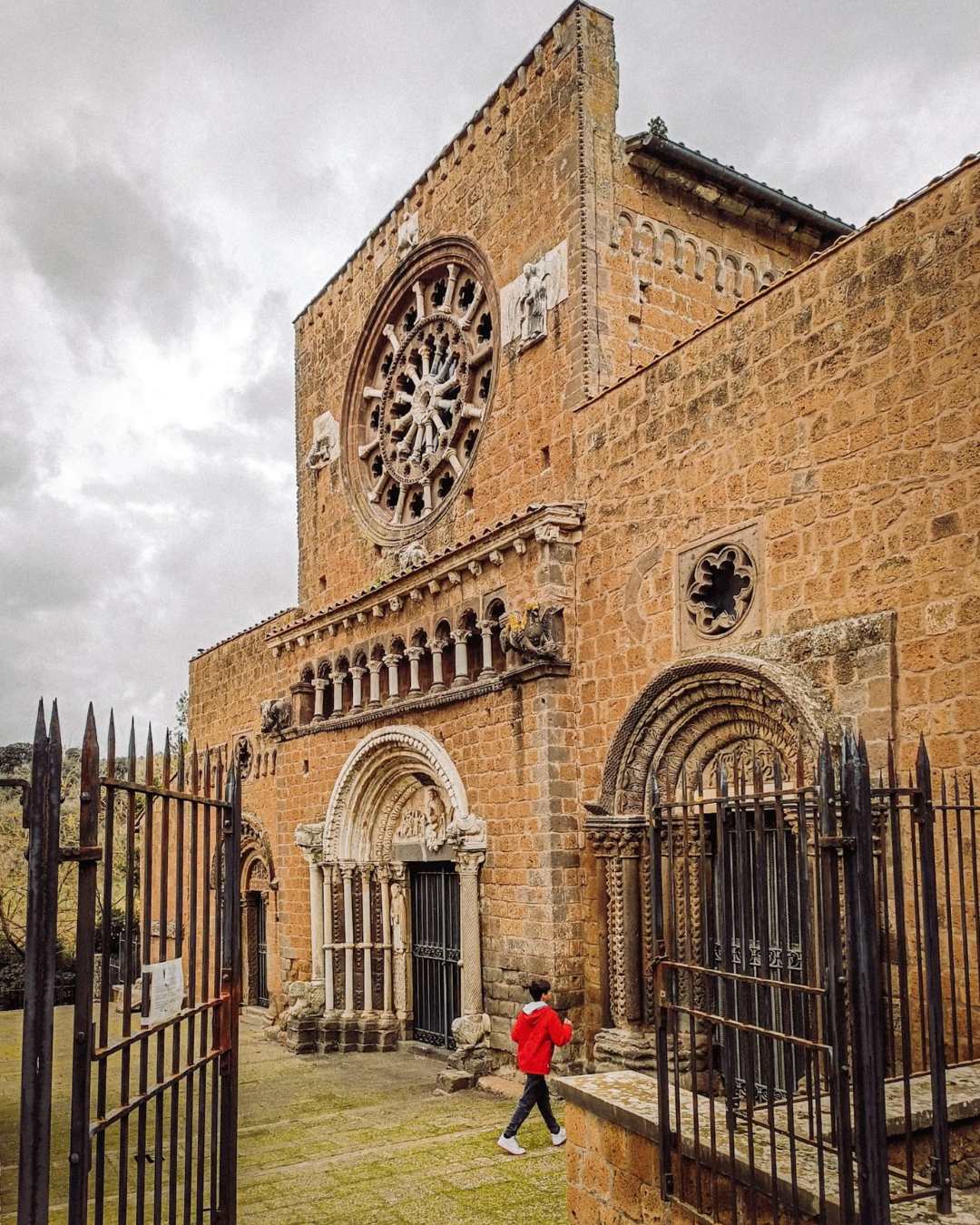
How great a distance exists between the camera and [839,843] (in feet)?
12.8

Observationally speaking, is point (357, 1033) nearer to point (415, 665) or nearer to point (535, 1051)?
point (415, 665)

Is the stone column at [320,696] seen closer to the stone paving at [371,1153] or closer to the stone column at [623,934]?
the stone paving at [371,1153]

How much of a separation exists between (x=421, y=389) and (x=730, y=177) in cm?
455

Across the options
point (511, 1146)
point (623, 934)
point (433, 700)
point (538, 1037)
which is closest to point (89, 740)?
A: point (538, 1037)

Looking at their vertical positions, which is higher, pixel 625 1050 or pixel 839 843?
pixel 839 843

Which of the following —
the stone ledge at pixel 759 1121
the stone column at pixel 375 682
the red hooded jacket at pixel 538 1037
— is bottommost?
the red hooded jacket at pixel 538 1037

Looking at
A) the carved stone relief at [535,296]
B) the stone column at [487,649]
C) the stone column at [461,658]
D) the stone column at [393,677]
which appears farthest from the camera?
the stone column at [393,677]

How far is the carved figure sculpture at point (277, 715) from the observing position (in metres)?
15.4

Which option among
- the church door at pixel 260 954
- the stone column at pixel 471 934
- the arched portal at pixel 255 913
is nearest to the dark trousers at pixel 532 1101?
the stone column at pixel 471 934

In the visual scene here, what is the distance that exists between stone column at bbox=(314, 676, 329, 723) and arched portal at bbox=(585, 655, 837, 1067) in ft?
18.6

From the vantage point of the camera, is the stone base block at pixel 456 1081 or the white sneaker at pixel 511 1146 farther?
the stone base block at pixel 456 1081

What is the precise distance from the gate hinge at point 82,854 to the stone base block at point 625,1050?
6.51 m

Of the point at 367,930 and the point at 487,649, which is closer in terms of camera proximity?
the point at 487,649

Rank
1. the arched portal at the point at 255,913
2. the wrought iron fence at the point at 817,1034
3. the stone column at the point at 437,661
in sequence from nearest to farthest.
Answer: the wrought iron fence at the point at 817,1034
the stone column at the point at 437,661
the arched portal at the point at 255,913
